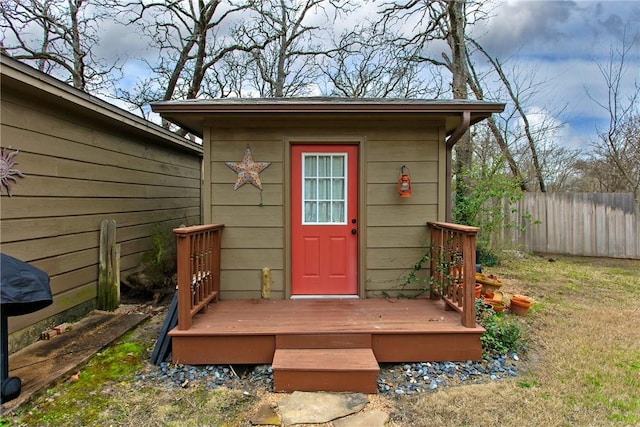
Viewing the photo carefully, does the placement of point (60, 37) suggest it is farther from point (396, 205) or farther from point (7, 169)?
point (396, 205)

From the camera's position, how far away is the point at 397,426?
82.7 inches

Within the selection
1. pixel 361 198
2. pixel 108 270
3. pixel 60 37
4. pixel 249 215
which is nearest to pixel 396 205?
pixel 361 198

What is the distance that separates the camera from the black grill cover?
2043 millimetres

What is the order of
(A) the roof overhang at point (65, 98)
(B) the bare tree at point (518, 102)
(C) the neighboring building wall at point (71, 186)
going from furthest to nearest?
1. (B) the bare tree at point (518, 102)
2. (C) the neighboring building wall at point (71, 186)
3. (A) the roof overhang at point (65, 98)

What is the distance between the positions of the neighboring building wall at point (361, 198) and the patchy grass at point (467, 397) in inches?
52.1

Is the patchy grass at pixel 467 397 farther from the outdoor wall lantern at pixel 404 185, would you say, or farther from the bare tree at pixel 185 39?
the bare tree at pixel 185 39

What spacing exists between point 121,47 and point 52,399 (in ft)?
33.3

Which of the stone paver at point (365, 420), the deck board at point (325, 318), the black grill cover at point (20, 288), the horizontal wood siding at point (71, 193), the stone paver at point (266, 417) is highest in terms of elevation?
the horizontal wood siding at point (71, 193)

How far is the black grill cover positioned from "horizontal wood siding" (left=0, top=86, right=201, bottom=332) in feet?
3.45

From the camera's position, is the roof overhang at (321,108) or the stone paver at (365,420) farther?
the roof overhang at (321,108)

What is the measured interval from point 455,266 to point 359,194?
130 cm

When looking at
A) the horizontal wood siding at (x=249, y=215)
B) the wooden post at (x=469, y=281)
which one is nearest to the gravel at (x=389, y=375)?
the wooden post at (x=469, y=281)

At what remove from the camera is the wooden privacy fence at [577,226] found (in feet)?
24.5

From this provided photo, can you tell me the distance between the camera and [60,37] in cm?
882
